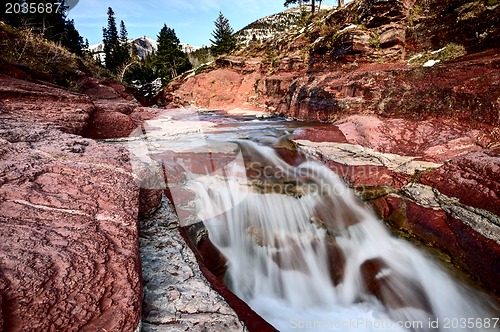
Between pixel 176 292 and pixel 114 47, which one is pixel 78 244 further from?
pixel 114 47

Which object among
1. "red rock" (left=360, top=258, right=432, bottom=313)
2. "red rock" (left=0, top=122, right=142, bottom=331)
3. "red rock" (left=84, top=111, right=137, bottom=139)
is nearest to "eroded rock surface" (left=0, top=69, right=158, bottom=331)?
"red rock" (left=0, top=122, right=142, bottom=331)

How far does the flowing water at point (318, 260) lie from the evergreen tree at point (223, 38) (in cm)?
2845

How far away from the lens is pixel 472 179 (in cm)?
352

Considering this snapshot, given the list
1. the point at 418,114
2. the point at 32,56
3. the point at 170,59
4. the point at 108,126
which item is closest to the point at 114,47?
the point at 170,59

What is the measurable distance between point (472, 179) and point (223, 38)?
31485mm

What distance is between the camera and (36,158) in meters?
2.28

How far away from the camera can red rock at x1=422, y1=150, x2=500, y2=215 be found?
3.22 m

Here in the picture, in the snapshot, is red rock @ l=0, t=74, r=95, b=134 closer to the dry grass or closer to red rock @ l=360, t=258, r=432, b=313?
red rock @ l=360, t=258, r=432, b=313

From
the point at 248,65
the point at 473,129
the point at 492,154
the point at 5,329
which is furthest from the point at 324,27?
the point at 5,329

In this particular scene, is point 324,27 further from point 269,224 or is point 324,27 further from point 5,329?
point 5,329

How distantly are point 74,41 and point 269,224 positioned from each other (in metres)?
36.4

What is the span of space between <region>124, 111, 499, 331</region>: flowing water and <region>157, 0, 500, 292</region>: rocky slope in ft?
1.29

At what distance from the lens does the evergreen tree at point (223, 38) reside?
97.0ft

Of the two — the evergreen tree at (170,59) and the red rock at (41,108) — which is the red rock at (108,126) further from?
the evergreen tree at (170,59)
